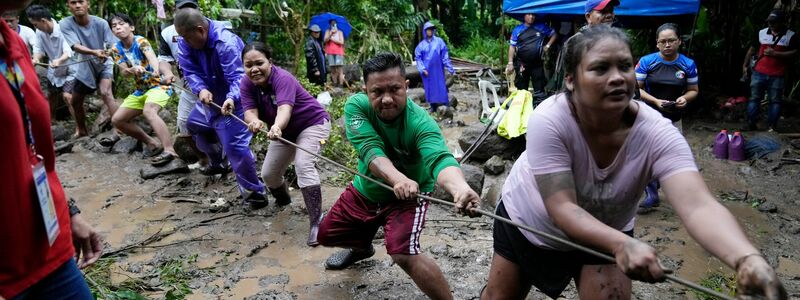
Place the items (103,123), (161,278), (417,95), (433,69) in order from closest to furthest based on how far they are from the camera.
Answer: (161,278)
(103,123)
(433,69)
(417,95)

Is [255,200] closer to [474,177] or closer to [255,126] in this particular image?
[255,126]

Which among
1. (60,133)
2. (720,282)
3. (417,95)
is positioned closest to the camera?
(720,282)

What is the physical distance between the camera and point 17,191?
5.12 ft

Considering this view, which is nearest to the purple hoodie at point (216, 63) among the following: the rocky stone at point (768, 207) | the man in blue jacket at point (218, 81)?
the man in blue jacket at point (218, 81)

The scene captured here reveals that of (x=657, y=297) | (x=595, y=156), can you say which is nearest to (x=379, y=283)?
(x=657, y=297)

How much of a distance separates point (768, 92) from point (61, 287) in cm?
843

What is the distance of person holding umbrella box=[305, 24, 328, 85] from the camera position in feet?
38.4

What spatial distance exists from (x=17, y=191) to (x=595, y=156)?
1.85 m

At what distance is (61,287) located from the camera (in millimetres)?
1745

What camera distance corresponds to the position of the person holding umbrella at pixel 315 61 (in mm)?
11711

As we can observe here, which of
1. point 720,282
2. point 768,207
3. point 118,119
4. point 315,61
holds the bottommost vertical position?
point 768,207

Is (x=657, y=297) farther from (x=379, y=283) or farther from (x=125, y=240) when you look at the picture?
(x=125, y=240)

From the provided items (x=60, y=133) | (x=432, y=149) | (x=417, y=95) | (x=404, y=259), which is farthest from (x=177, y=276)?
(x=417, y=95)

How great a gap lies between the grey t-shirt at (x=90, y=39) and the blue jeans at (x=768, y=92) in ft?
27.5
